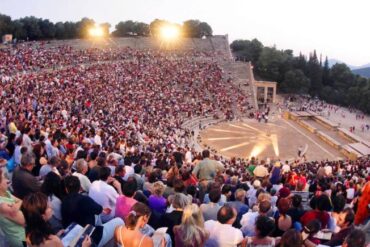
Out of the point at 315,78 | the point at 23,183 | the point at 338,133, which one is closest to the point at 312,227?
the point at 23,183

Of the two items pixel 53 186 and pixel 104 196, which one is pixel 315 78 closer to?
pixel 104 196

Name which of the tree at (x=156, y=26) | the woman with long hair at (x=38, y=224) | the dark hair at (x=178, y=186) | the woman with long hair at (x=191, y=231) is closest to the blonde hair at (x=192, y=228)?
the woman with long hair at (x=191, y=231)

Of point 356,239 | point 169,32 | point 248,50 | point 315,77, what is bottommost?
point 315,77

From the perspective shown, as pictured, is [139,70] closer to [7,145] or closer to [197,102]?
[197,102]

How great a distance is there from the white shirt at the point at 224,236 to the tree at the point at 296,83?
67100mm

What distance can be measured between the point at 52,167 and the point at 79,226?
10.6 ft

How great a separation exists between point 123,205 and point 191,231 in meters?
1.61

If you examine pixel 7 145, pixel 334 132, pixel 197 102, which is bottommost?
pixel 334 132

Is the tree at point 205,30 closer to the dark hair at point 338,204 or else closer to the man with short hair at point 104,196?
the dark hair at point 338,204

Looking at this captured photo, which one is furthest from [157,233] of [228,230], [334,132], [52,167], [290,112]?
[290,112]

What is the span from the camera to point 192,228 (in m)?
4.82

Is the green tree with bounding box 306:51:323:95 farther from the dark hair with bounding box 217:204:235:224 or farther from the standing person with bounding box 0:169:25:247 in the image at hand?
the standing person with bounding box 0:169:25:247

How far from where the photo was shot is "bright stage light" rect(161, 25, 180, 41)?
7562 cm

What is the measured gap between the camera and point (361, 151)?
123 feet
